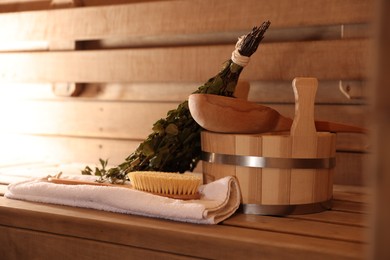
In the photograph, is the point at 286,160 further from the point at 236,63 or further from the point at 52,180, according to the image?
the point at 52,180

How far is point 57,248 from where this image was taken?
1115 mm

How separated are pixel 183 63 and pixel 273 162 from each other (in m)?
0.77

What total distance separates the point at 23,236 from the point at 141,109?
830 mm

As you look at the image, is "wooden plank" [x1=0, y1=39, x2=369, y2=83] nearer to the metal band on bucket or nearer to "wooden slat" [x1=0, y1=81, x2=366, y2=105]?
"wooden slat" [x1=0, y1=81, x2=366, y2=105]

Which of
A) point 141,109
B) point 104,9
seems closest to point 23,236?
point 141,109

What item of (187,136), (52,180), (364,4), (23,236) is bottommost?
(23,236)

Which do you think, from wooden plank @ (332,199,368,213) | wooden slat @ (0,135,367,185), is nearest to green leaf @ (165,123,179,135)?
wooden plank @ (332,199,368,213)

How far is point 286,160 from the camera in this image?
42.6 inches

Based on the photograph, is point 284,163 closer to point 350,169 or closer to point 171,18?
point 350,169

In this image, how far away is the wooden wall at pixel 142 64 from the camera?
1555mm

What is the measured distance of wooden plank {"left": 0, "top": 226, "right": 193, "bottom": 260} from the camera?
103cm

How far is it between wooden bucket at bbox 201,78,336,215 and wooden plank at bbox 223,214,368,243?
4 cm

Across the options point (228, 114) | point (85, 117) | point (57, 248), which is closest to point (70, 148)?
point (85, 117)

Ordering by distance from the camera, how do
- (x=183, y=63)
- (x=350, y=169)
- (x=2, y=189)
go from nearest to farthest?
(x=2, y=189) → (x=350, y=169) → (x=183, y=63)
